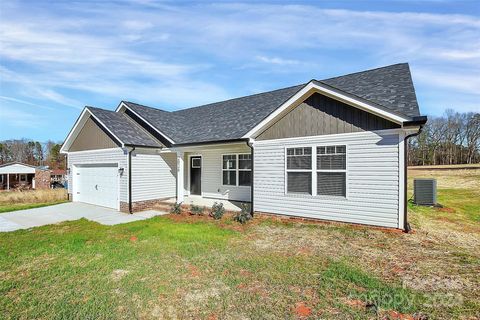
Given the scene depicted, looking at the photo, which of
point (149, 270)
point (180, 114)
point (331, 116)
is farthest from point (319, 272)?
point (180, 114)

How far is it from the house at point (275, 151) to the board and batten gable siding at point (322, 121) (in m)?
0.03

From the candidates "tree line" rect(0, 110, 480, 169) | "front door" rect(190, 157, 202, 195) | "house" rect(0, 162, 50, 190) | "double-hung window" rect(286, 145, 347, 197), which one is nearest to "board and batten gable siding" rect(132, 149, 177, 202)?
"front door" rect(190, 157, 202, 195)

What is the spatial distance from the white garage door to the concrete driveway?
504 millimetres

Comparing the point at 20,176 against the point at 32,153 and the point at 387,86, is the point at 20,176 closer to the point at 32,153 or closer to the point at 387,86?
the point at 32,153

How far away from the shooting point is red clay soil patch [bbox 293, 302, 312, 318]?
3498mm

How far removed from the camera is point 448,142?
4894cm

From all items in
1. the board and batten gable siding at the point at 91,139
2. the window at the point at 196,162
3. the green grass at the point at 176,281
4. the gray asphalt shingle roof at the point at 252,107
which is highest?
the gray asphalt shingle roof at the point at 252,107

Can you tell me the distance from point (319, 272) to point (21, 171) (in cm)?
4156

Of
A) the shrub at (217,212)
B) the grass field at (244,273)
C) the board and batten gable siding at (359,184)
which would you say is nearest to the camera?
the grass field at (244,273)

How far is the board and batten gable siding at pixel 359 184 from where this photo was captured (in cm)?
709

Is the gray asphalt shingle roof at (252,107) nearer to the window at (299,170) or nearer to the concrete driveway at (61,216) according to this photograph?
the window at (299,170)

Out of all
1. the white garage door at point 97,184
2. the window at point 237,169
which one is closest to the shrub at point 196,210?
the window at point 237,169

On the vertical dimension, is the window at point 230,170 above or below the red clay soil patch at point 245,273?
above

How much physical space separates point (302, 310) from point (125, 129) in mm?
11806
